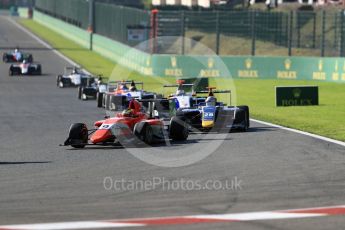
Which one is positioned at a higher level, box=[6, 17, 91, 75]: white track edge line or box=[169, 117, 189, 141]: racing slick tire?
box=[6, 17, 91, 75]: white track edge line

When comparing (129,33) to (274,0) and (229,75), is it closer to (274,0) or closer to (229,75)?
(229,75)

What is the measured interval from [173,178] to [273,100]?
21.5 metres

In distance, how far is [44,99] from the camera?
37.8 m

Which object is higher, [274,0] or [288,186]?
[274,0]

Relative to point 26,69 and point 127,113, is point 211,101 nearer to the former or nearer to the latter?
point 127,113

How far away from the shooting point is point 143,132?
21.1 meters

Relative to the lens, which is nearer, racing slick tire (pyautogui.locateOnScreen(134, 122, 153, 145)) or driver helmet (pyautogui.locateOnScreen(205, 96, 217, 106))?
racing slick tire (pyautogui.locateOnScreen(134, 122, 153, 145))

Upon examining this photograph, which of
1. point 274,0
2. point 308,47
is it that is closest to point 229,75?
point 308,47

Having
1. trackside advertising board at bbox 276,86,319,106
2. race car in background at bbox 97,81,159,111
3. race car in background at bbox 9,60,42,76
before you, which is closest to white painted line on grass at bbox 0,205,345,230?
race car in background at bbox 97,81,159,111

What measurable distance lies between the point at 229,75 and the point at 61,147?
29.9 m

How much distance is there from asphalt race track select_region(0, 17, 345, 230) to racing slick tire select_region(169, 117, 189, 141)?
0.77 ft

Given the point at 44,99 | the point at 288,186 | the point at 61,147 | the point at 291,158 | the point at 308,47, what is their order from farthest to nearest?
the point at 308,47 → the point at 44,99 → the point at 61,147 → the point at 291,158 → the point at 288,186

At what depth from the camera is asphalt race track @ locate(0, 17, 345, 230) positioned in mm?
13133

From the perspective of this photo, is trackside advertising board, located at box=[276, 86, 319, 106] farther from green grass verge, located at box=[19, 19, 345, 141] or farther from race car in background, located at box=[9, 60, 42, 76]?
race car in background, located at box=[9, 60, 42, 76]
